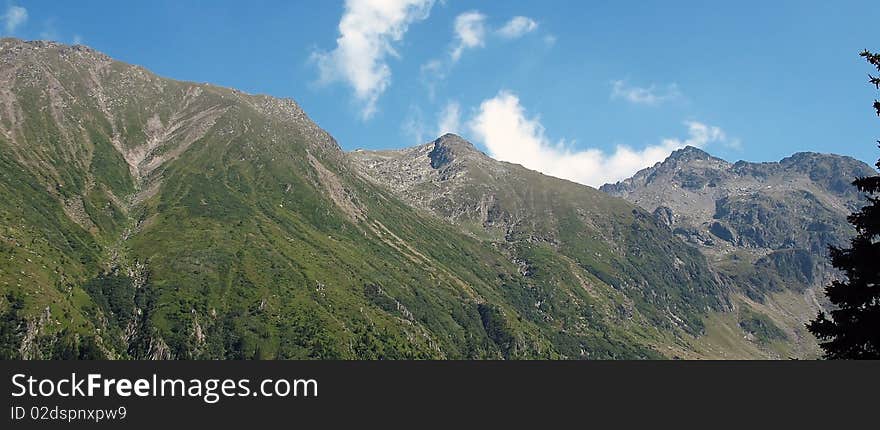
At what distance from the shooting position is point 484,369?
87.8 ft

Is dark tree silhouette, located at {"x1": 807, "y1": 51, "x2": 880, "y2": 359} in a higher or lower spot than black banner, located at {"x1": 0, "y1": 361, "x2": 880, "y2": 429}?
higher

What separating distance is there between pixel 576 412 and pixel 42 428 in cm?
2094

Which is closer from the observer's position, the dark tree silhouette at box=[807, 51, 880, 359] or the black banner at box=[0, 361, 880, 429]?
the black banner at box=[0, 361, 880, 429]

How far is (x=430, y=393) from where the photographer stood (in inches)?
1003

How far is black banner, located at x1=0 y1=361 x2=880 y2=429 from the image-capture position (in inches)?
979

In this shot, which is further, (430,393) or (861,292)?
(861,292)

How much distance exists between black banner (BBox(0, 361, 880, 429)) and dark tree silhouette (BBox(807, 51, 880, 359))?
5.75m

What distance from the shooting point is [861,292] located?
1203 inches

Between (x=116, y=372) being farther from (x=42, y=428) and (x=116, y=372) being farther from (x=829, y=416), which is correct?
(x=829, y=416)

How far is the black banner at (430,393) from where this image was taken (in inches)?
979

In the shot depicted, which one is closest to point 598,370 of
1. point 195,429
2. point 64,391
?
point 195,429

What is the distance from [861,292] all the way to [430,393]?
69.2 feet

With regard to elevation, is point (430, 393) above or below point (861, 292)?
below

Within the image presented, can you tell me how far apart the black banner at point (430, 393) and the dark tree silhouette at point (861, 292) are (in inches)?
226
